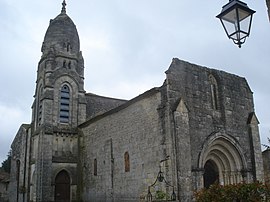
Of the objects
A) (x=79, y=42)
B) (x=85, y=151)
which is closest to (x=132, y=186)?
(x=85, y=151)

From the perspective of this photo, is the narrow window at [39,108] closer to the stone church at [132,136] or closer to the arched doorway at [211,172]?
the stone church at [132,136]

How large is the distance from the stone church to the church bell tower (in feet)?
0.21

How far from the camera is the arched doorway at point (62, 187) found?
21922 mm

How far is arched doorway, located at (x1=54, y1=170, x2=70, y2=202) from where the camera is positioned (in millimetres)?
21922

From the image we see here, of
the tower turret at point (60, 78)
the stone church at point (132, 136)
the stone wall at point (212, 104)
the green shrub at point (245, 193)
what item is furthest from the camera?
the tower turret at point (60, 78)

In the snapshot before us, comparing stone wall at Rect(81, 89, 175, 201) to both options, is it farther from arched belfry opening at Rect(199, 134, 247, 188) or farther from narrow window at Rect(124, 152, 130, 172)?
arched belfry opening at Rect(199, 134, 247, 188)

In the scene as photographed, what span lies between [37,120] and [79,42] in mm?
6840

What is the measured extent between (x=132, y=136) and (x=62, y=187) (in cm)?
779

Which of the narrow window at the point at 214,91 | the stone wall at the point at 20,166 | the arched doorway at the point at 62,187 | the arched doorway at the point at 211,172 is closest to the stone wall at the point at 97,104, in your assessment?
the stone wall at the point at 20,166

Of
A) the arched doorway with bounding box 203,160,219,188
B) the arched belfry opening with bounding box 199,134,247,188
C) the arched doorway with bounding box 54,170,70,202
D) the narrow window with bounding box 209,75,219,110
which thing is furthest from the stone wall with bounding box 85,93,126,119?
the arched belfry opening with bounding box 199,134,247,188

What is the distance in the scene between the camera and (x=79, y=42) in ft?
86.0

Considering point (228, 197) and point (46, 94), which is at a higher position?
point (46, 94)

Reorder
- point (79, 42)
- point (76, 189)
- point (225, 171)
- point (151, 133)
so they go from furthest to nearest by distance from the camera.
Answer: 1. point (79, 42)
2. point (76, 189)
3. point (225, 171)
4. point (151, 133)

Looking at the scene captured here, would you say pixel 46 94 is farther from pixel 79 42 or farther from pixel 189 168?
pixel 189 168
